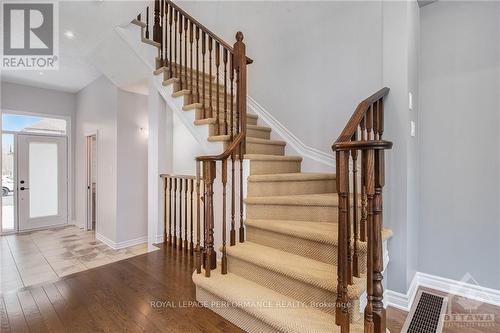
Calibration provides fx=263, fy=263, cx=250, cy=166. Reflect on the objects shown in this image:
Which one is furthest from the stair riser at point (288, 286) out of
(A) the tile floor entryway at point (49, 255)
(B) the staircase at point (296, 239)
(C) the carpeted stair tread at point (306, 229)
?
(A) the tile floor entryway at point (49, 255)

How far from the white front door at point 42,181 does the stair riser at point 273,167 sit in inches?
232

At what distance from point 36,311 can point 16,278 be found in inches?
89.4

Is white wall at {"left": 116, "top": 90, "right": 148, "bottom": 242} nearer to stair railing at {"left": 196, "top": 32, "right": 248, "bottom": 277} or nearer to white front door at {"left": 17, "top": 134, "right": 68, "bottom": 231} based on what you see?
white front door at {"left": 17, "top": 134, "right": 68, "bottom": 231}

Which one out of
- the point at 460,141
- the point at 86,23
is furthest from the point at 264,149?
the point at 86,23

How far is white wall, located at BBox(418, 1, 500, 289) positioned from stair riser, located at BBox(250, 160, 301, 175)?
1.23m

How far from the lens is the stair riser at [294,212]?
207 centimetres

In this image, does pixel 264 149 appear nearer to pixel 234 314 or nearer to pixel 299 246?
pixel 299 246

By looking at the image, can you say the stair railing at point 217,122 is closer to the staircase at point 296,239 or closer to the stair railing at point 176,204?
the staircase at point 296,239

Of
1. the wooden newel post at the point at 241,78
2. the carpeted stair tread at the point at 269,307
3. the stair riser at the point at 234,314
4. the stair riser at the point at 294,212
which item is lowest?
the stair riser at the point at 234,314

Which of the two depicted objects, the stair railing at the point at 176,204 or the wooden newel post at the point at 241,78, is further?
the stair railing at the point at 176,204

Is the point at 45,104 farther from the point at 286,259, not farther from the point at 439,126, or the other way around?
the point at 439,126

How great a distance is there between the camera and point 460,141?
2199 mm

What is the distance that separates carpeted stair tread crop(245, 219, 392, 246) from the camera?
1.73 m

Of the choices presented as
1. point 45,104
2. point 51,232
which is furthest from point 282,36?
point 51,232
